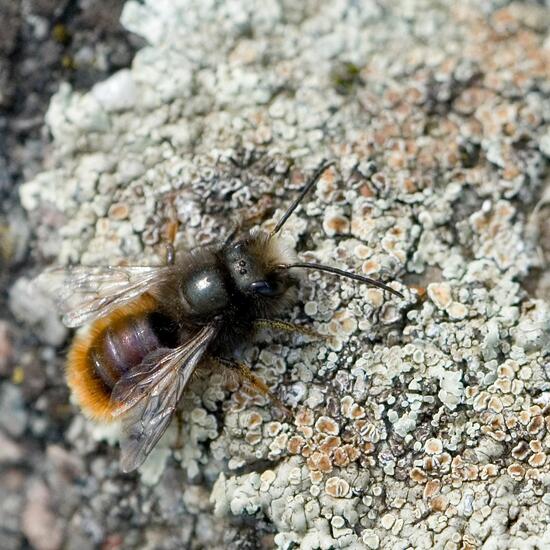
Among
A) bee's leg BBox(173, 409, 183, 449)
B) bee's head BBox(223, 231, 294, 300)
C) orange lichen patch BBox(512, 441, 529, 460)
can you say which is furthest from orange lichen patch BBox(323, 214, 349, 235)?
orange lichen patch BBox(512, 441, 529, 460)

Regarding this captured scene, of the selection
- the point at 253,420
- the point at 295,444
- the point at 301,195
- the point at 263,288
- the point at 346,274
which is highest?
the point at 301,195

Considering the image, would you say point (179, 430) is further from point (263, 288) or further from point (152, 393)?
point (263, 288)

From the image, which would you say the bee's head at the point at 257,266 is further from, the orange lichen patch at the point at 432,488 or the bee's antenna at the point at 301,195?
the orange lichen patch at the point at 432,488

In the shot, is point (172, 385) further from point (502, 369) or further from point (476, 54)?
point (476, 54)

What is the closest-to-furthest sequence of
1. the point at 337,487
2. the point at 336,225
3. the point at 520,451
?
the point at 520,451 < the point at 337,487 < the point at 336,225

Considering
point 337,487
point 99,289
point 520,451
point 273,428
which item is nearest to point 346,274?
point 273,428

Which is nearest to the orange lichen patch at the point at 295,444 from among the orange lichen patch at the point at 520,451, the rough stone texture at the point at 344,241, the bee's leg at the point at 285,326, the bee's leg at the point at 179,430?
the rough stone texture at the point at 344,241

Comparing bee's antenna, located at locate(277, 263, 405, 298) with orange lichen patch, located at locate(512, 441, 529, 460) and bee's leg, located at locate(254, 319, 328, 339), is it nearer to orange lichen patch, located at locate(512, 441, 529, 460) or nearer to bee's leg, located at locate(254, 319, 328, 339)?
bee's leg, located at locate(254, 319, 328, 339)
